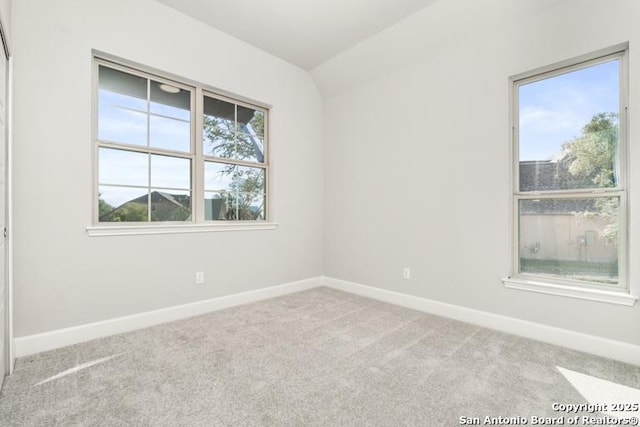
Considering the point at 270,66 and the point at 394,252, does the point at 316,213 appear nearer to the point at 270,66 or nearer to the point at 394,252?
the point at 394,252

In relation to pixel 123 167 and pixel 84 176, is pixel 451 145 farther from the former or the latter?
pixel 84 176

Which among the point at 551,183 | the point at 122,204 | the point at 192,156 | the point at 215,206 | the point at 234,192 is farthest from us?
the point at 234,192

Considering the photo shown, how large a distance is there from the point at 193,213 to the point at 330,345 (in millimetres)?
1873

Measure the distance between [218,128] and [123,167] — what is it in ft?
3.46

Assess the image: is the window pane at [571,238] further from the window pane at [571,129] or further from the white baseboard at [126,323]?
the white baseboard at [126,323]

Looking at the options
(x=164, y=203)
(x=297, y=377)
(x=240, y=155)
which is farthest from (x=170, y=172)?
(x=297, y=377)

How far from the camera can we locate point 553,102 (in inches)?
99.7

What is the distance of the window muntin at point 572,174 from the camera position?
2.27 meters

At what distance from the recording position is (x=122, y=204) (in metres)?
2.73

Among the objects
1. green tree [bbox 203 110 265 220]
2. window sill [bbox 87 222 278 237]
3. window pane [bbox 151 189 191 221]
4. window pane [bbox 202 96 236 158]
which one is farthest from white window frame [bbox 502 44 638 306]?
window pane [bbox 151 189 191 221]

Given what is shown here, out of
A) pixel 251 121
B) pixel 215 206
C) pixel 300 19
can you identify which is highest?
pixel 300 19

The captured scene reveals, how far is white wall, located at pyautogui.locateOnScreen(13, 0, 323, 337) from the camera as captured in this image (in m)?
2.23

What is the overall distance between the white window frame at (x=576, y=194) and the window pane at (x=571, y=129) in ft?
0.12

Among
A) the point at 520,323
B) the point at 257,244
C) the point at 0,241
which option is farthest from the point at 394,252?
the point at 0,241
